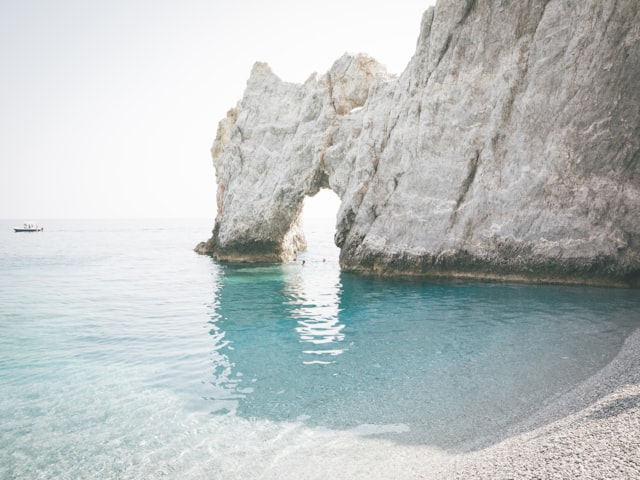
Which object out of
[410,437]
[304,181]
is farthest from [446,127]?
[410,437]

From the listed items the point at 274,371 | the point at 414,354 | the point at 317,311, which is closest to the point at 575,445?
the point at 414,354

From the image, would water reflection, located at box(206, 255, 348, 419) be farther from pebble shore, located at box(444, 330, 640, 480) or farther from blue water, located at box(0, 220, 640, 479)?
pebble shore, located at box(444, 330, 640, 480)

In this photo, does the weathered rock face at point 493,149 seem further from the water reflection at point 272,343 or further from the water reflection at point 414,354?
the water reflection at point 272,343

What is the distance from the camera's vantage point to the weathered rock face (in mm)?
19391

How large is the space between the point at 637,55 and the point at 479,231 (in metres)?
10.6

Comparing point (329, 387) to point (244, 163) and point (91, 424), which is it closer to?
point (91, 424)

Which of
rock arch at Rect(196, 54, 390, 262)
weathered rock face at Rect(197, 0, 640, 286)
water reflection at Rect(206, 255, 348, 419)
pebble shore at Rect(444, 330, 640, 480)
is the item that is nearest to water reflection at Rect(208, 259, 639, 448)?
water reflection at Rect(206, 255, 348, 419)

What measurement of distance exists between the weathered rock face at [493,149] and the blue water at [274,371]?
270 centimetres

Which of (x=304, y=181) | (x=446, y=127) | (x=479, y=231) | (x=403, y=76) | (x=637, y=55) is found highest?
(x=403, y=76)

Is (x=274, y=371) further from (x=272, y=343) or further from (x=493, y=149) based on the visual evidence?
(x=493, y=149)

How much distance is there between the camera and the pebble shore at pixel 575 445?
4.54 m

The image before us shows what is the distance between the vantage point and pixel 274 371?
10859 millimetres

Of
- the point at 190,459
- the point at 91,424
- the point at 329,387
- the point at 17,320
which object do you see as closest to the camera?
the point at 190,459

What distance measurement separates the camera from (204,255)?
46812 millimetres
